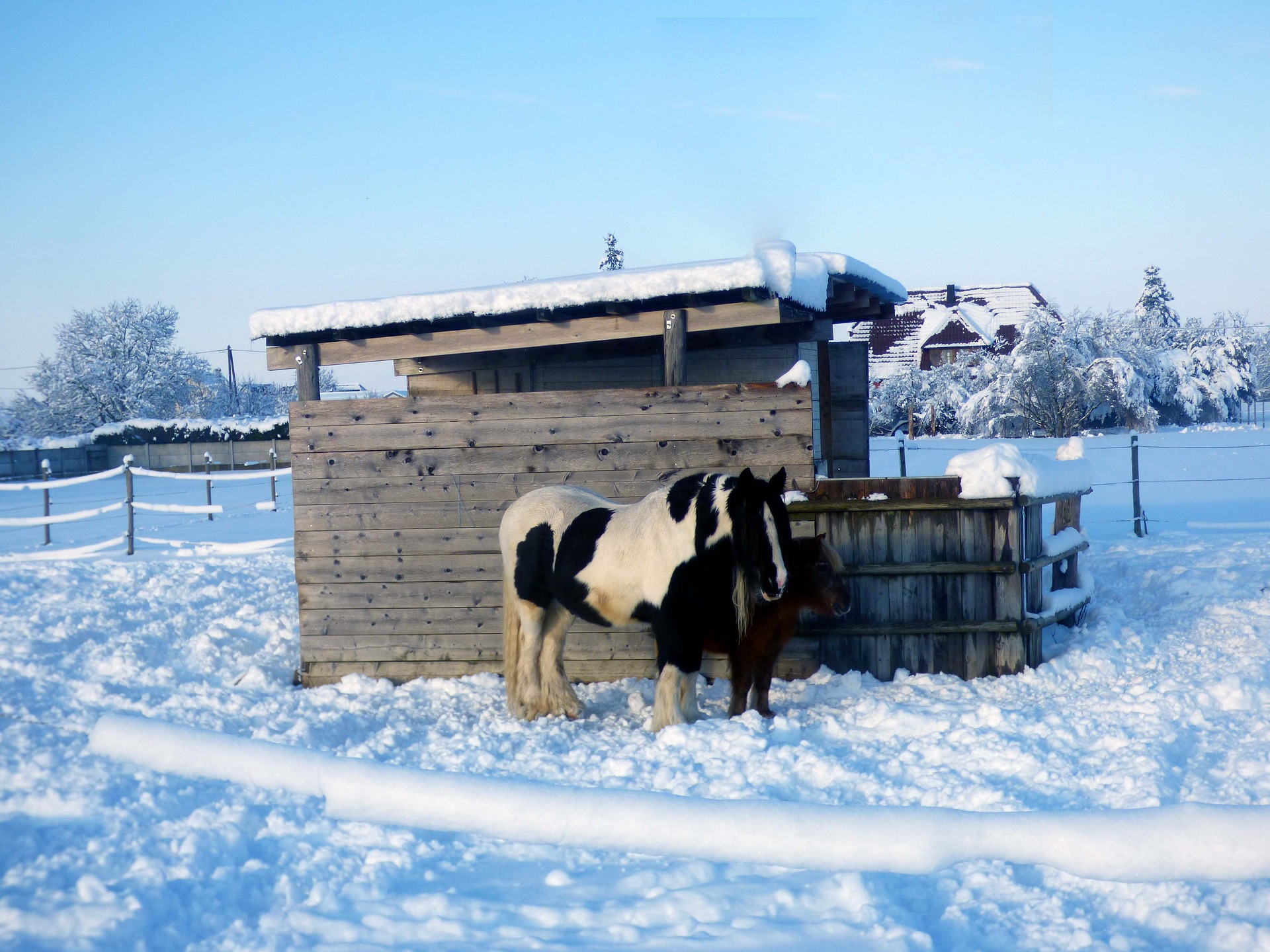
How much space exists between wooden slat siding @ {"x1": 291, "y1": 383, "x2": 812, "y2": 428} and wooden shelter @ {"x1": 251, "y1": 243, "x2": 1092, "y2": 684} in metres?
0.01

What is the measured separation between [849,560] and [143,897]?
15.1ft

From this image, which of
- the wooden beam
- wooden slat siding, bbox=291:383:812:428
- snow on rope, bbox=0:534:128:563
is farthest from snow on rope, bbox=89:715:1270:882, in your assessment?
snow on rope, bbox=0:534:128:563

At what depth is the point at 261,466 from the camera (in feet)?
108

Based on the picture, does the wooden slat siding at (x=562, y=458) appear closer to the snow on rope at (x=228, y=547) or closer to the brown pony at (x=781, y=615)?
the brown pony at (x=781, y=615)

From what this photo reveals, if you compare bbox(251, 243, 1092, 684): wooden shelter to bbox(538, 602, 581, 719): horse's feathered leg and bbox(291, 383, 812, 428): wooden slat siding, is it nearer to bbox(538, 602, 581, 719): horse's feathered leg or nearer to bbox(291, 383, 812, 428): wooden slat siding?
bbox(291, 383, 812, 428): wooden slat siding

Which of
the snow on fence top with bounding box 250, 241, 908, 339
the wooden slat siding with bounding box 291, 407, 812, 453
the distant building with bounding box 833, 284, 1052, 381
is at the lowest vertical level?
the wooden slat siding with bounding box 291, 407, 812, 453

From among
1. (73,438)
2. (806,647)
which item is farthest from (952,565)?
(73,438)

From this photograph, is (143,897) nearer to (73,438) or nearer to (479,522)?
(479,522)

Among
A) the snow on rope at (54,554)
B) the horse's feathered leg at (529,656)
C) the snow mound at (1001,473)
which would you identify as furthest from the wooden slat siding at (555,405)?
the snow on rope at (54,554)

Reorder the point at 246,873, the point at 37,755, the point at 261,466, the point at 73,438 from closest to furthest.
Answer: the point at 246,873, the point at 37,755, the point at 261,466, the point at 73,438

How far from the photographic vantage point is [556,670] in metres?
5.93

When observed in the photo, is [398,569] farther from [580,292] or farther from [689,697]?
[689,697]

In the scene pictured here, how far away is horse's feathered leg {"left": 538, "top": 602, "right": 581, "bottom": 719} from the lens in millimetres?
5797

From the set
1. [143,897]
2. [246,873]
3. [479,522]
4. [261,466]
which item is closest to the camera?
[143,897]
